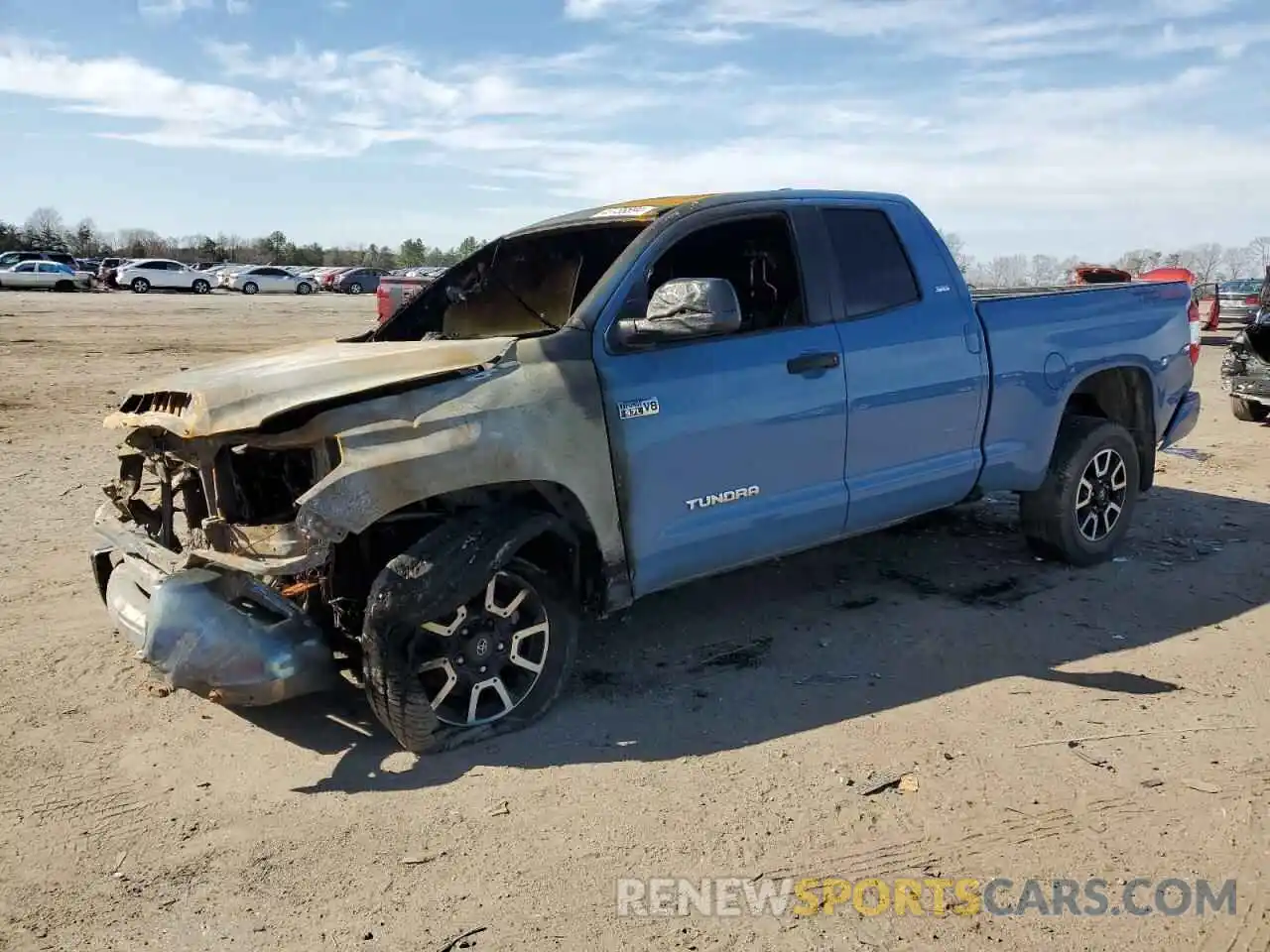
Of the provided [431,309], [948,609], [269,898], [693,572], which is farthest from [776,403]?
[269,898]

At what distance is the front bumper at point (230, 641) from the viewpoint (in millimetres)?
3693

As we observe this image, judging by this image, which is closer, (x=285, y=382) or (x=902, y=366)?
(x=285, y=382)

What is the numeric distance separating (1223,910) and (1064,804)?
0.62 meters

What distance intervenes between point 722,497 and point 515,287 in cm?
170

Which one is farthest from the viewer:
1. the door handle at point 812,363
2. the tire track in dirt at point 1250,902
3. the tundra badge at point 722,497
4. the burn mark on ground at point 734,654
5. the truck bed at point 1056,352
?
the truck bed at point 1056,352

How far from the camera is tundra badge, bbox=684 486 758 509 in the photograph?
4.39m

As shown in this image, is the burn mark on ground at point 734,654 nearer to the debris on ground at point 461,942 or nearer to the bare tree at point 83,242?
the debris on ground at point 461,942

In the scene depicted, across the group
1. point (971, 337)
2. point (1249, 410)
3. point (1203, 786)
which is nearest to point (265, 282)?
point (1249, 410)

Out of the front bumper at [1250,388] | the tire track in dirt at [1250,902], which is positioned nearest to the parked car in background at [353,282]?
the front bumper at [1250,388]

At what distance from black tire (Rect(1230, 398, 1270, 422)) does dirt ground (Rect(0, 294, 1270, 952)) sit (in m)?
6.30

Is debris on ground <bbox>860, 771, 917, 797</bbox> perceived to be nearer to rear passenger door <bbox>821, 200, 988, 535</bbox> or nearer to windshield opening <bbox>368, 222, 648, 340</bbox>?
rear passenger door <bbox>821, 200, 988, 535</bbox>

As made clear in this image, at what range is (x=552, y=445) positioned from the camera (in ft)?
13.1

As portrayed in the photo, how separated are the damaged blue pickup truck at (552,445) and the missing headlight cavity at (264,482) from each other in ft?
0.04

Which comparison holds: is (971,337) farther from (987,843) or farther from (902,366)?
(987,843)
